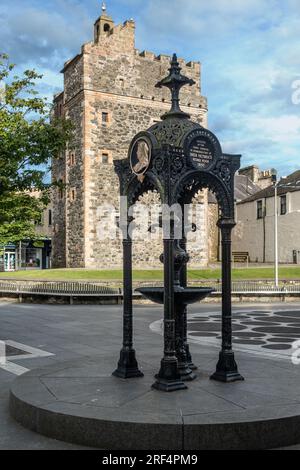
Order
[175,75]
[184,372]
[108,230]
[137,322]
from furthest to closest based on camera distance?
[108,230]
[137,322]
[175,75]
[184,372]

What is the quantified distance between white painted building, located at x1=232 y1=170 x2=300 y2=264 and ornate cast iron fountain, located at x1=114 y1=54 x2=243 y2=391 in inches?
1437

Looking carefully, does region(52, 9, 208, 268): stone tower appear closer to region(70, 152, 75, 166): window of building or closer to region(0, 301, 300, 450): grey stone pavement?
region(70, 152, 75, 166): window of building

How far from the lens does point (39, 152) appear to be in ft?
45.9

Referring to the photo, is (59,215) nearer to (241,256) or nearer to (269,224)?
(241,256)

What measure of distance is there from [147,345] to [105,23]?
1367 inches

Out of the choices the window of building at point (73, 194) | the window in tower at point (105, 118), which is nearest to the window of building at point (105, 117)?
the window in tower at point (105, 118)

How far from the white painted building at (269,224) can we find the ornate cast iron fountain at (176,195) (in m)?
36.5

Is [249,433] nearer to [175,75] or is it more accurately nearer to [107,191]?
[175,75]

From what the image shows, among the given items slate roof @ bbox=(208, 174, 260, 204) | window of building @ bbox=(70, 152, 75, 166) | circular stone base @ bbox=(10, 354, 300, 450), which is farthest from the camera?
slate roof @ bbox=(208, 174, 260, 204)

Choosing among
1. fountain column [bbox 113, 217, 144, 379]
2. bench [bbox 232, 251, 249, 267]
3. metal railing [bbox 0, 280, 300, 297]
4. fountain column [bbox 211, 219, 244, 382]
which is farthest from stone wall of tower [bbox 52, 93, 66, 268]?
fountain column [bbox 211, 219, 244, 382]

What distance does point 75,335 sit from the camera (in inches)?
504

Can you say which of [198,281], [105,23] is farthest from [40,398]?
[105,23]

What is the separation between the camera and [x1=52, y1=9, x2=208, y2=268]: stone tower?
1467 inches
